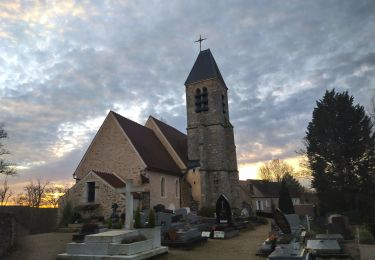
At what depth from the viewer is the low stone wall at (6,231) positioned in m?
10.3

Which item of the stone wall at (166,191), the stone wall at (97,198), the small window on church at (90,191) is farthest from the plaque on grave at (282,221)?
the small window on church at (90,191)

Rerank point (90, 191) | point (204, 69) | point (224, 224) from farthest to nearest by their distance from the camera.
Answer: point (204, 69) < point (90, 191) < point (224, 224)

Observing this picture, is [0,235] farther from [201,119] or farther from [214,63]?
[214,63]

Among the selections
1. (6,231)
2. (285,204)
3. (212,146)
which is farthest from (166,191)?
(6,231)

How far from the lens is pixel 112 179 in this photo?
2025 cm

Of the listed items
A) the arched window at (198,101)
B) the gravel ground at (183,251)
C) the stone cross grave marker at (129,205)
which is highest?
the arched window at (198,101)

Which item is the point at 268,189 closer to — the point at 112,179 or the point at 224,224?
the point at 112,179

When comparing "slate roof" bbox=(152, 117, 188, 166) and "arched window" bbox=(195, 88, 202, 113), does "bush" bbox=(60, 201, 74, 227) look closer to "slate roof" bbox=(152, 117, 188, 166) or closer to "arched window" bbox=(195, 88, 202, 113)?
"slate roof" bbox=(152, 117, 188, 166)

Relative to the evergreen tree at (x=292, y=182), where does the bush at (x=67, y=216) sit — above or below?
below

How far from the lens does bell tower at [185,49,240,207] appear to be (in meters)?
26.5

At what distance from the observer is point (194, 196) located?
25.6 m

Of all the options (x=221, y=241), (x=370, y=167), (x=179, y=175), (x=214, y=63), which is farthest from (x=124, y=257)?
(x=214, y=63)

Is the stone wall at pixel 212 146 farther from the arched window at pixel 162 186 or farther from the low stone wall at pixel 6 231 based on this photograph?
the low stone wall at pixel 6 231

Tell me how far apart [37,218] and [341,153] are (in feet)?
77.8
